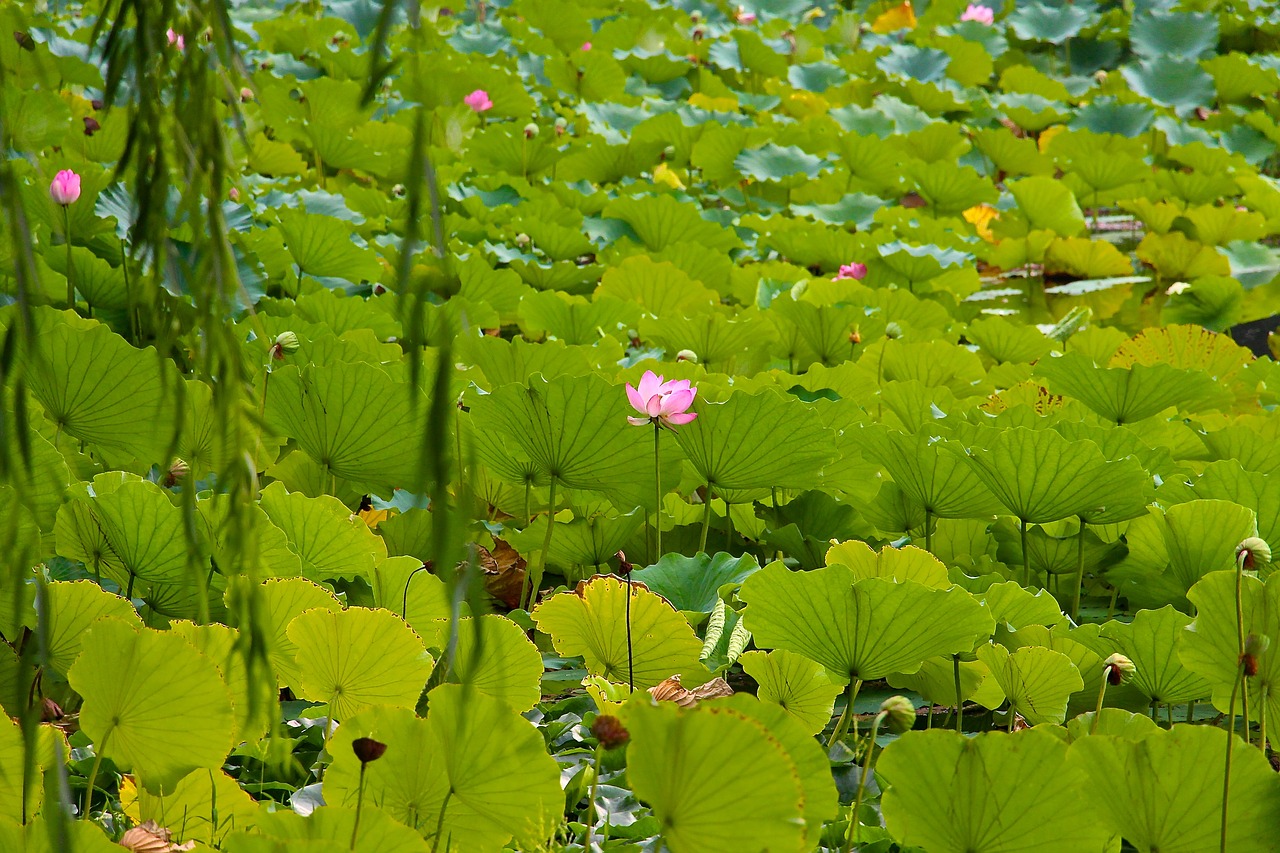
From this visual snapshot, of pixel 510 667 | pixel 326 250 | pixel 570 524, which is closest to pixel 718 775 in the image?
pixel 510 667

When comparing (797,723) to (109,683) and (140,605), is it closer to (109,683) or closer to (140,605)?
(109,683)

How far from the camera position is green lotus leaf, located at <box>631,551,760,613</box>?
3.88 ft

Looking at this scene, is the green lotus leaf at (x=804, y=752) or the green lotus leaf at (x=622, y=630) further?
the green lotus leaf at (x=622, y=630)

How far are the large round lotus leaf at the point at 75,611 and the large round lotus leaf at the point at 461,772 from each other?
248 mm

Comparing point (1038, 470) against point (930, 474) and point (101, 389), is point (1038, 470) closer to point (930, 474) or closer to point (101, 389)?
point (930, 474)

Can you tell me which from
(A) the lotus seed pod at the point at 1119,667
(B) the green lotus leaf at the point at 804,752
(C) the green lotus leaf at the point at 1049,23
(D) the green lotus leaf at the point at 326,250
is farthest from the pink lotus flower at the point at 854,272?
(C) the green lotus leaf at the point at 1049,23

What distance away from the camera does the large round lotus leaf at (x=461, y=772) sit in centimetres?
75

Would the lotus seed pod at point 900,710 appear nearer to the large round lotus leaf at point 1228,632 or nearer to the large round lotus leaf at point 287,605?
the large round lotus leaf at point 1228,632

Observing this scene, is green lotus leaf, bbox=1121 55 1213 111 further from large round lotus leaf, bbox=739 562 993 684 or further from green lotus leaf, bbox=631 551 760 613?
large round lotus leaf, bbox=739 562 993 684

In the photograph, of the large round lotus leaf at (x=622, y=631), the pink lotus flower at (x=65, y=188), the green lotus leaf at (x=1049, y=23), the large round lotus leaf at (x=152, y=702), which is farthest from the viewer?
the green lotus leaf at (x=1049, y=23)

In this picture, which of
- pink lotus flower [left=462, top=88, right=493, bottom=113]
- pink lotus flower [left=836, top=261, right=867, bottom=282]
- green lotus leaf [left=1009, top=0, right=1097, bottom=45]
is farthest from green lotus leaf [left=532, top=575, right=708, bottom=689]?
green lotus leaf [left=1009, top=0, right=1097, bottom=45]

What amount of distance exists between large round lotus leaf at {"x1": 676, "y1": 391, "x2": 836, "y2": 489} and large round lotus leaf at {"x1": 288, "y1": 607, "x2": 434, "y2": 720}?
46 centimetres

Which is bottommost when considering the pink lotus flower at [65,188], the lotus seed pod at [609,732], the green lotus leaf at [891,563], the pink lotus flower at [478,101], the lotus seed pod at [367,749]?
the pink lotus flower at [478,101]

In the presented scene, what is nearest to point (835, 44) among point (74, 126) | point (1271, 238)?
point (1271, 238)
